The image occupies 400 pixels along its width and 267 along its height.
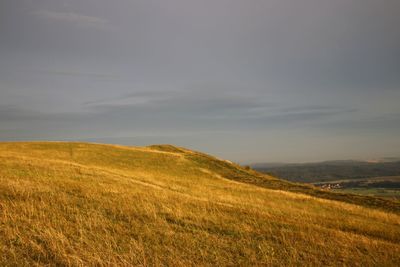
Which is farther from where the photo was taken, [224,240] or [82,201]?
[82,201]

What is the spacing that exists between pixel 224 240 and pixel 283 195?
18.5 meters

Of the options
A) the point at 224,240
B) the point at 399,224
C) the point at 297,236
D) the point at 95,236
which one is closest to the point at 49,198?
the point at 95,236

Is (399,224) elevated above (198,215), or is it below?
below

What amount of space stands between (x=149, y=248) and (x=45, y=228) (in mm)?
3536

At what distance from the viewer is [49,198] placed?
14141mm

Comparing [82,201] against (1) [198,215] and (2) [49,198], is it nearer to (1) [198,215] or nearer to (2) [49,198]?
(2) [49,198]

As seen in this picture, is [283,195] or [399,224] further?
[283,195]

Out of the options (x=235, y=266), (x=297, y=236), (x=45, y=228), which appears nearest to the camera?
(x=235, y=266)

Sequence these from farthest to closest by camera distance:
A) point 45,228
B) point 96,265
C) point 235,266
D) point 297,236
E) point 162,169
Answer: point 162,169 → point 297,236 → point 45,228 → point 235,266 → point 96,265

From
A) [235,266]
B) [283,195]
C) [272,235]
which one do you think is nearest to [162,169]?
[283,195]

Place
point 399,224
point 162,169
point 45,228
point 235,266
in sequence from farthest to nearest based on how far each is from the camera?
point 162,169 < point 399,224 < point 45,228 < point 235,266

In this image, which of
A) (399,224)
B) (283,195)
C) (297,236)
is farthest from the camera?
(283,195)

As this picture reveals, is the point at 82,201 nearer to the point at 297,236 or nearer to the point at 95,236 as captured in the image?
the point at 95,236

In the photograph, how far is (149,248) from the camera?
9656 millimetres
